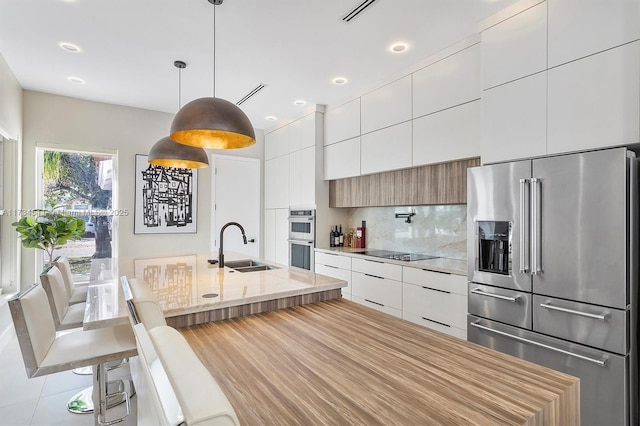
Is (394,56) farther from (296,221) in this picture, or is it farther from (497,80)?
(296,221)

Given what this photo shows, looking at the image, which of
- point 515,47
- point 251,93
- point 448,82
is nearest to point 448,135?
point 448,82

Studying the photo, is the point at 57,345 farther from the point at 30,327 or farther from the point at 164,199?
the point at 164,199

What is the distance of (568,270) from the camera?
6.33ft

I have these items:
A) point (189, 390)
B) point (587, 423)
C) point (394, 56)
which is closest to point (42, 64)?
point (394, 56)

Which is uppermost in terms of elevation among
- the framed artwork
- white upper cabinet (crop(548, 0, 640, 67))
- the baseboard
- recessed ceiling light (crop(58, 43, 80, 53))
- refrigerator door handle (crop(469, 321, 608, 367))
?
recessed ceiling light (crop(58, 43, 80, 53))

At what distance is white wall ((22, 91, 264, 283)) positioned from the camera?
12.8 feet

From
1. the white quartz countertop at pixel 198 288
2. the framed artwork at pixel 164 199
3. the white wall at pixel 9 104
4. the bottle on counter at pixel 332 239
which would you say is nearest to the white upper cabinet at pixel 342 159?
the bottle on counter at pixel 332 239

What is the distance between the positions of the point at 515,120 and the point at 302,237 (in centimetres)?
295

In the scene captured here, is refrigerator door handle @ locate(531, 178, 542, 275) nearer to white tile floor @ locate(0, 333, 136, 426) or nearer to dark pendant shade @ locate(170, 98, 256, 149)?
dark pendant shade @ locate(170, 98, 256, 149)

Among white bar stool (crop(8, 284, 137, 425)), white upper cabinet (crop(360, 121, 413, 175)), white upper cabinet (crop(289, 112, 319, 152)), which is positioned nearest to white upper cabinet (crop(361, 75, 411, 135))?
white upper cabinet (crop(360, 121, 413, 175))

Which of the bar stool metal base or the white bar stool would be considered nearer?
the white bar stool

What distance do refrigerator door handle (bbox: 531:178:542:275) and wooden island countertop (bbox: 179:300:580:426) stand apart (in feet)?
3.64

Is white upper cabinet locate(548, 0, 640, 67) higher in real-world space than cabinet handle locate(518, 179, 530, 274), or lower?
higher

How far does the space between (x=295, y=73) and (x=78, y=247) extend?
3.54 meters
